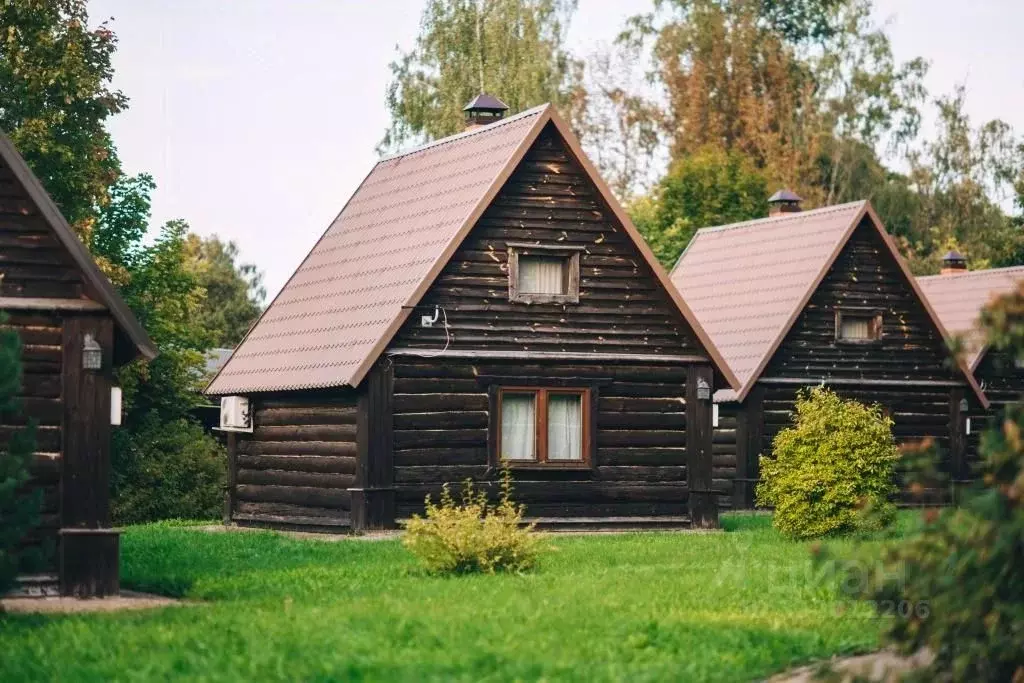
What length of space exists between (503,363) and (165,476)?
1212 cm

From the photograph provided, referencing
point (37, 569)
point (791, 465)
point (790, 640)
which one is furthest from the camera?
point (791, 465)

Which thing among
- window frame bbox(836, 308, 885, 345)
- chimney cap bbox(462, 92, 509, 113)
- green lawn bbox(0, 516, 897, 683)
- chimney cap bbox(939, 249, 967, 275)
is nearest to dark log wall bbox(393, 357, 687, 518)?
chimney cap bbox(462, 92, 509, 113)

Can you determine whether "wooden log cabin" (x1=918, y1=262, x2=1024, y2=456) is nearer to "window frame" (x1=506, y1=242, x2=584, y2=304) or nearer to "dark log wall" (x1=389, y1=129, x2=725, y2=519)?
"dark log wall" (x1=389, y1=129, x2=725, y2=519)

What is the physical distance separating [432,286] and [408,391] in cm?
157

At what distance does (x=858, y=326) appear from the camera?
37.4 meters

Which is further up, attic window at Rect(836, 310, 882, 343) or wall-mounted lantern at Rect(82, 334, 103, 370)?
attic window at Rect(836, 310, 882, 343)

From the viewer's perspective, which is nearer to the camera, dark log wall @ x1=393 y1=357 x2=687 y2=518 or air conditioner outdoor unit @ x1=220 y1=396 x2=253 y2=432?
dark log wall @ x1=393 y1=357 x2=687 y2=518


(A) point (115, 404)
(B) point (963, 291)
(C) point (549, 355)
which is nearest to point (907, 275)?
(B) point (963, 291)

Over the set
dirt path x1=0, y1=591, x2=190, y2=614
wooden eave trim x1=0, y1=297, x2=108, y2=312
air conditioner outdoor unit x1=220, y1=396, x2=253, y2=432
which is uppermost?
wooden eave trim x1=0, y1=297, x2=108, y2=312

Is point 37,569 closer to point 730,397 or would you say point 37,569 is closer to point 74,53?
point 730,397

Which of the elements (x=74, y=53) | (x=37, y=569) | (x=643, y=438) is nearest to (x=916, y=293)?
(x=643, y=438)

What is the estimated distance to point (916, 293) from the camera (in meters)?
37.1

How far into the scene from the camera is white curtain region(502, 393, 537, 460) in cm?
2859

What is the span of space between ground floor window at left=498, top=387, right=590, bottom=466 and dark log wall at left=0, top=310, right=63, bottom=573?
33.9ft
